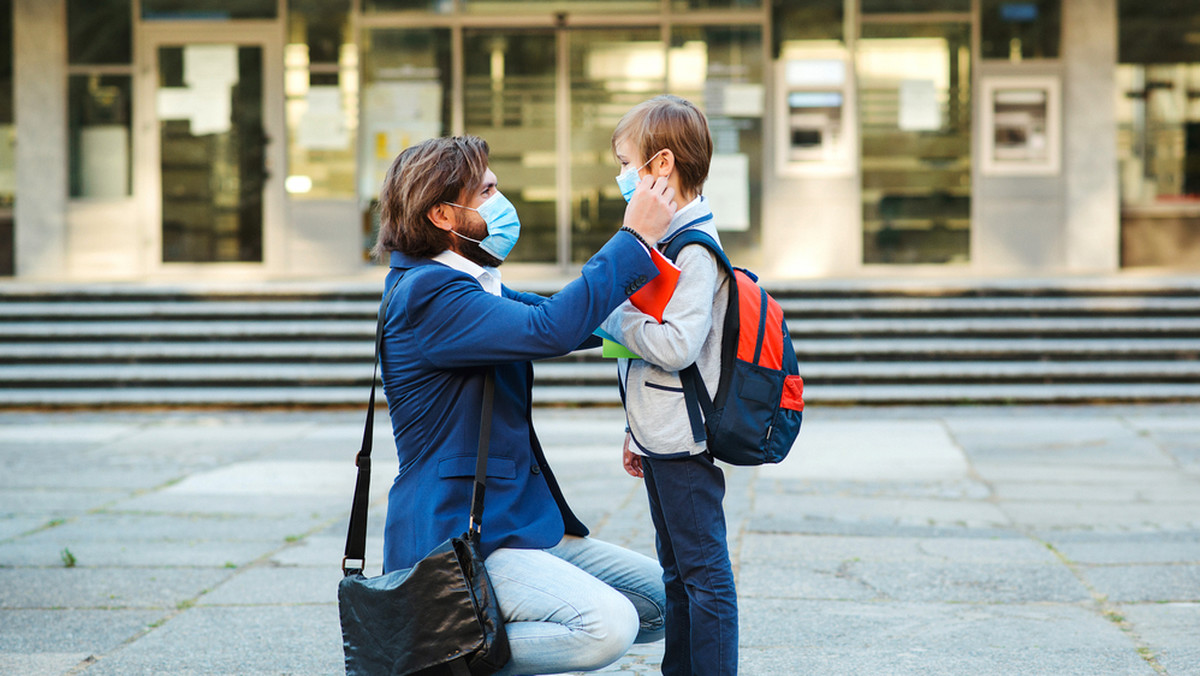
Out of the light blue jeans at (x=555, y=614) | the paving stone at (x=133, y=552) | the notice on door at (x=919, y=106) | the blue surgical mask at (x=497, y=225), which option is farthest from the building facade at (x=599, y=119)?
the light blue jeans at (x=555, y=614)

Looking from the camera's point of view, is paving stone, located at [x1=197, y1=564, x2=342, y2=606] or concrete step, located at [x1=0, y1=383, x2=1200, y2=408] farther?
concrete step, located at [x1=0, y1=383, x2=1200, y2=408]

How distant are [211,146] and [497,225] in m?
12.0

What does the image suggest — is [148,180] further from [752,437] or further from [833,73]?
[752,437]

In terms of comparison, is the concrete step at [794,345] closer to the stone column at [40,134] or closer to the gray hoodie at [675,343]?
the stone column at [40,134]

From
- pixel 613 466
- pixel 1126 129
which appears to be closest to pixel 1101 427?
pixel 613 466

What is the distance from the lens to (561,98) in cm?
1395

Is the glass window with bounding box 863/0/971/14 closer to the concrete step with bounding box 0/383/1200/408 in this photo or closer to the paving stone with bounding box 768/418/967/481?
the concrete step with bounding box 0/383/1200/408

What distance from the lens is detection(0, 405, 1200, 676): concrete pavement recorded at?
423 centimetres

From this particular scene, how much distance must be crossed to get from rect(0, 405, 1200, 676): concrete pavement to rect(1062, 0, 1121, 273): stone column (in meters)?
4.80

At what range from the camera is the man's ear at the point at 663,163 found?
2.97 metres

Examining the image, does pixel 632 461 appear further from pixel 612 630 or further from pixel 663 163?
pixel 663 163

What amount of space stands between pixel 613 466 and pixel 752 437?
4.72m

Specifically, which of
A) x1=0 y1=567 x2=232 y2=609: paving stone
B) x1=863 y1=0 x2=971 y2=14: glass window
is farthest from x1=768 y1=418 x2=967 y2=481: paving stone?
x1=863 y1=0 x2=971 y2=14: glass window

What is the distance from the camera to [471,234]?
2902 mm
